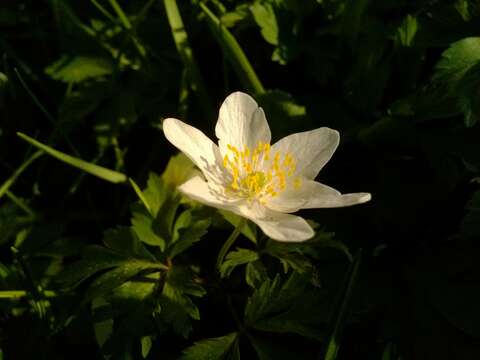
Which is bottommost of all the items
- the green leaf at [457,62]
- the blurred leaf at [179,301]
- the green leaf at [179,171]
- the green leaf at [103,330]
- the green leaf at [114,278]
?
the green leaf at [103,330]

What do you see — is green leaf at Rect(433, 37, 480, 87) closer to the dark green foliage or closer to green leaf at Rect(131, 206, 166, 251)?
the dark green foliage

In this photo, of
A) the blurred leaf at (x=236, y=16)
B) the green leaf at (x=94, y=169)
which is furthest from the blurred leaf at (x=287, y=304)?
the blurred leaf at (x=236, y=16)

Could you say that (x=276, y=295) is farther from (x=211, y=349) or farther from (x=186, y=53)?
(x=186, y=53)

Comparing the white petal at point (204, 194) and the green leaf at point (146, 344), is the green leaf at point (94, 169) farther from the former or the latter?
the green leaf at point (146, 344)

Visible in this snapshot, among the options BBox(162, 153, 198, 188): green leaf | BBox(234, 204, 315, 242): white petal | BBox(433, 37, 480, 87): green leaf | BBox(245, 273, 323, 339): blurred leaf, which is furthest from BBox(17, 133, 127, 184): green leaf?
BBox(433, 37, 480, 87): green leaf

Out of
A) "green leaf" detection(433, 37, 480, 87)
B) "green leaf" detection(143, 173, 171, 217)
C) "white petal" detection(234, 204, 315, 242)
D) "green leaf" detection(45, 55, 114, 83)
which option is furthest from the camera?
"green leaf" detection(45, 55, 114, 83)
